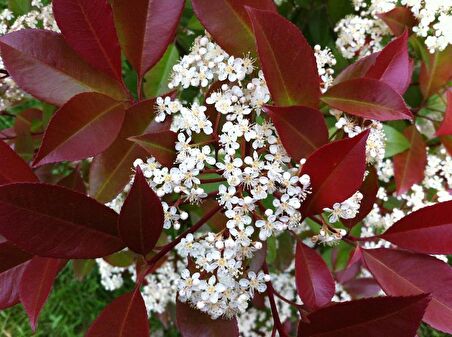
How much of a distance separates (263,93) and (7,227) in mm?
403

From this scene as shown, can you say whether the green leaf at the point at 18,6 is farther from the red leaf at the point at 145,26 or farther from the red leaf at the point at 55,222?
the red leaf at the point at 55,222

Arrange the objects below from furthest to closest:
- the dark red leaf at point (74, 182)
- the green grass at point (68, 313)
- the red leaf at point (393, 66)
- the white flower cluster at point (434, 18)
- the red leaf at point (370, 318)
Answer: the green grass at point (68, 313)
the dark red leaf at point (74, 182)
the white flower cluster at point (434, 18)
the red leaf at point (393, 66)
the red leaf at point (370, 318)

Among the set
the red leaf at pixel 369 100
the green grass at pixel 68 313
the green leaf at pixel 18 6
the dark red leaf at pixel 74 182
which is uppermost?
the red leaf at pixel 369 100

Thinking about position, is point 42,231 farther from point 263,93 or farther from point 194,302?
point 263,93

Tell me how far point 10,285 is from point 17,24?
52cm

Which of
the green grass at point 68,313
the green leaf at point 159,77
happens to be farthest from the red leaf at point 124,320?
the green grass at point 68,313

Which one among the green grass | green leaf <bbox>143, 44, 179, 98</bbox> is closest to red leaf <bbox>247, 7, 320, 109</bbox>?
green leaf <bbox>143, 44, 179, 98</bbox>

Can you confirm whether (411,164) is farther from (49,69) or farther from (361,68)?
(49,69)

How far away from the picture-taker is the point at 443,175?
125 cm

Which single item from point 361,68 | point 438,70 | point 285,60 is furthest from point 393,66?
point 438,70

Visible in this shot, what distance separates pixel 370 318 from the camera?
0.65m

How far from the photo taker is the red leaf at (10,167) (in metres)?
0.79

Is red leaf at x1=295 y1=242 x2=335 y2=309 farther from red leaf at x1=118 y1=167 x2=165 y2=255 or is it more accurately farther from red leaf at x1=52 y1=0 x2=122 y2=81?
red leaf at x1=52 y1=0 x2=122 y2=81

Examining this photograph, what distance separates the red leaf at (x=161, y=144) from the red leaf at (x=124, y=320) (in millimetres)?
194
